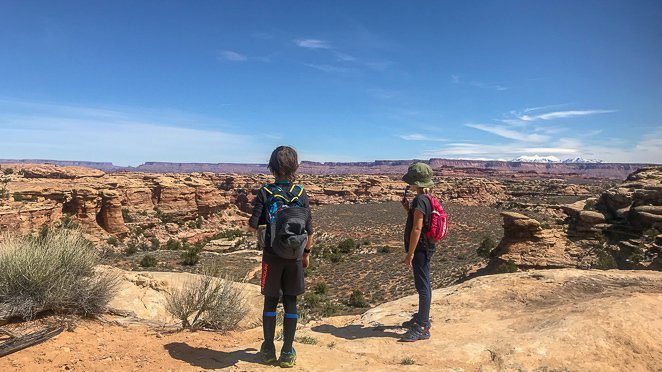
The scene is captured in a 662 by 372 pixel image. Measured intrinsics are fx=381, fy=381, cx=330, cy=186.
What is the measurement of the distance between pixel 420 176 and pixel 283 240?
2084mm

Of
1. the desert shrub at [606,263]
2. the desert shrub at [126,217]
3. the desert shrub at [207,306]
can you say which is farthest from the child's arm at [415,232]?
the desert shrub at [126,217]

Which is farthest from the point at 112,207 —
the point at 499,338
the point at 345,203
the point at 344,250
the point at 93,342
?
the point at 345,203

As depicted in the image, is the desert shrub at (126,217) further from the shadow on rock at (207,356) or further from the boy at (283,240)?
the boy at (283,240)

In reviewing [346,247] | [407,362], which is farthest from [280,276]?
[346,247]

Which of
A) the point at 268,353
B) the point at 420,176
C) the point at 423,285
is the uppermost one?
the point at 420,176

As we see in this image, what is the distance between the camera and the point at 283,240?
11.4ft

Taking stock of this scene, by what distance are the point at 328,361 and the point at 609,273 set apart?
19.9 feet

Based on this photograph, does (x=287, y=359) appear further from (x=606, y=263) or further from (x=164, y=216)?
(x=164, y=216)

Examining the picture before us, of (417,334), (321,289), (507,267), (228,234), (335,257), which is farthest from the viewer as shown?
(228,234)

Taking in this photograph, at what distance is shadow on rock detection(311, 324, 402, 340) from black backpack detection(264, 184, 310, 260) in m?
2.12

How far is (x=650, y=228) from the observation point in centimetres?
1545

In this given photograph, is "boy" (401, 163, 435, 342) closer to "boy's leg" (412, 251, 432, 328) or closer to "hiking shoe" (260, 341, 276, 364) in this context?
"boy's leg" (412, 251, 432, 328)

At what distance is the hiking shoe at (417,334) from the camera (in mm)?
4637

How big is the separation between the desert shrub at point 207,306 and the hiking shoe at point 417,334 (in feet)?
7.61
